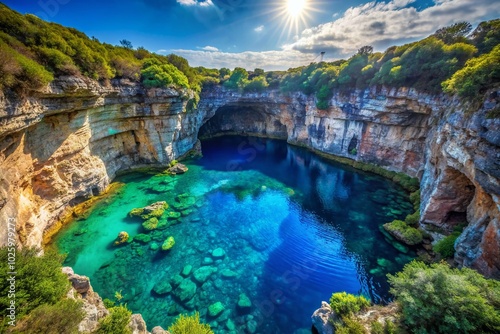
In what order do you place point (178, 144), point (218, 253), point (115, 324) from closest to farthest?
point (115, 324)
point (218, 253)
point (178, 144)

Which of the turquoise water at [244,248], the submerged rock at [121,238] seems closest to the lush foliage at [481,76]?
the turquoise water at [244,248]

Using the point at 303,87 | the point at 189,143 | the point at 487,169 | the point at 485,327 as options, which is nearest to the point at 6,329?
the point at 485,327

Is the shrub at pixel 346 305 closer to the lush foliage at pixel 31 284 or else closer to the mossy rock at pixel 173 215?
the lush foliage at pixel 31 284

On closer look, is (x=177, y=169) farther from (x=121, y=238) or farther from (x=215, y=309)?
(x=215, y=309)

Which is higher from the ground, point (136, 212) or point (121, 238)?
point (136, 212)

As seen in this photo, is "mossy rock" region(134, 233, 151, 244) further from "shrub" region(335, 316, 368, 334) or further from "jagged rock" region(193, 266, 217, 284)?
"shrub" region(335, 316, 368, 334)

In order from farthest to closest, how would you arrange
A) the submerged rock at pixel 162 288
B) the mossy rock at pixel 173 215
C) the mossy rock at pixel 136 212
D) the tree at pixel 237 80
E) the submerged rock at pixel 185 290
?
the tree at pixel 237 80
the mossy rock at pixel 173 215
the mossy rock at pixel 136 212
the submerged rock at pixel 162 288
the submerged rock at pixel 185 290

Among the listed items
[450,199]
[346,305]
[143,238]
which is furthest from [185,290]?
[450,199]
